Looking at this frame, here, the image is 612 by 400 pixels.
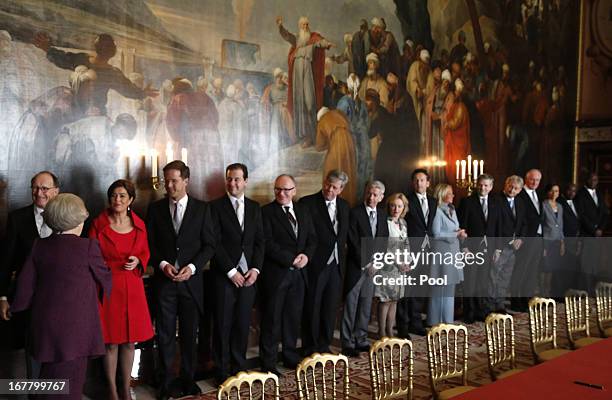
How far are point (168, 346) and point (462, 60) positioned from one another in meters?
8.00

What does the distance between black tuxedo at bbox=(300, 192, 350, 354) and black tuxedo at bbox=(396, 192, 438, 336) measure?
1329 mm

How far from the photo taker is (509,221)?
884 cm

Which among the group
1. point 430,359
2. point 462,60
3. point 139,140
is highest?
point 462,60

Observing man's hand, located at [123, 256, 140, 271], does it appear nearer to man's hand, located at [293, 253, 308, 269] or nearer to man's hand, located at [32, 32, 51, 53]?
man's hand, located at [293, 253, 308, 269]

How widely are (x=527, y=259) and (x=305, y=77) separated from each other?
4.85 meters

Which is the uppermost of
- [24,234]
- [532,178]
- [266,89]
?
[266,89]

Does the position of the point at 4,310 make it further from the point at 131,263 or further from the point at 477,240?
the point at 477,240

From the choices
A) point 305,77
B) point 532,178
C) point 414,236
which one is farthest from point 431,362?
point 532,178

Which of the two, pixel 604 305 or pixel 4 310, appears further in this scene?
pixel 604 305

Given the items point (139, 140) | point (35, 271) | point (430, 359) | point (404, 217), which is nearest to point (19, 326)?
point (35, 271)

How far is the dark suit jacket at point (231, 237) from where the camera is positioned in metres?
5.75

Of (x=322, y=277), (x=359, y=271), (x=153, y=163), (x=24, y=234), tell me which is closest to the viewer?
(x=24, y=234)

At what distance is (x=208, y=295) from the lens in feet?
19.6

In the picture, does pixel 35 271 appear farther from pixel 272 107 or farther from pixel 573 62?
pixel 573 62
